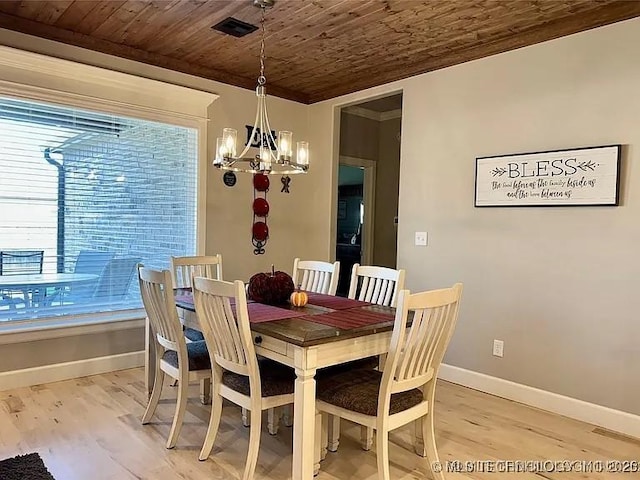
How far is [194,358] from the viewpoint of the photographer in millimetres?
2639

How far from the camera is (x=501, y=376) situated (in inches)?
134

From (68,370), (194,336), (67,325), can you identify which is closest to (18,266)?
(67,325)

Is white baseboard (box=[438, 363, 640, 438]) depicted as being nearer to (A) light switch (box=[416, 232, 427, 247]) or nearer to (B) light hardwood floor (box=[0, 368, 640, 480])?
(B) light hardwood floor (box=[0, 368, 640, 480])

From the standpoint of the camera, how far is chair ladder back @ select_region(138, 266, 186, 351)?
242 centimetres

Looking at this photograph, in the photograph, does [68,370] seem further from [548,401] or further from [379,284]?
[548,401]

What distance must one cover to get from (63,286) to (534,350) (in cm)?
348

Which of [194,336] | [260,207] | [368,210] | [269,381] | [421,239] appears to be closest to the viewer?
[269,381]

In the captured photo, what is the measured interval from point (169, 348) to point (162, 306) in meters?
0.26

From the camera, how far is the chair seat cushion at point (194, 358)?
261cm

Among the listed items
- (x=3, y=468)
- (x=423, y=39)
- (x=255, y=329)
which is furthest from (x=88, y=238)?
(x=423, y=39)

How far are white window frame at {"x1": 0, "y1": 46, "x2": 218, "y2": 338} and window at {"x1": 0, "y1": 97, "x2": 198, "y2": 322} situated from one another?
2.3 inches

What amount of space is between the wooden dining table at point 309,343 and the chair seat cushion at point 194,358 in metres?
0.21

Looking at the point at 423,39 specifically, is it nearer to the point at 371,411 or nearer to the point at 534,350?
the point at 534,350

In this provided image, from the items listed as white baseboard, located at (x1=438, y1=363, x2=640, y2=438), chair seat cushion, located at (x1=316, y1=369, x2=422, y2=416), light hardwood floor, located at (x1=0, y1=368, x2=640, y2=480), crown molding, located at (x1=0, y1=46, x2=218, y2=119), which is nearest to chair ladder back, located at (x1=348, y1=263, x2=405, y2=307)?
chair seat cushion, located at (x1=316, y1=369, x2=422, y2=416)
